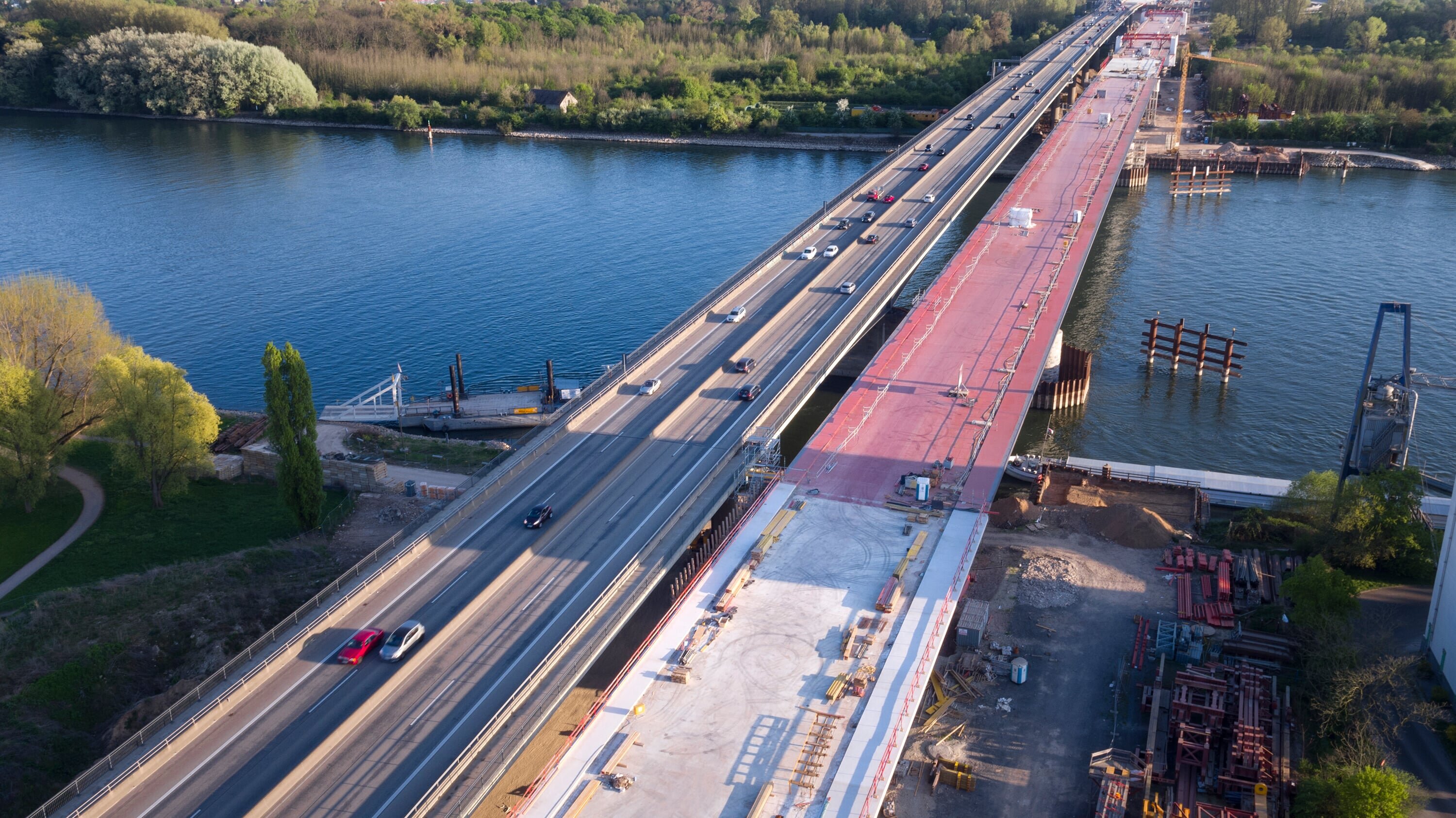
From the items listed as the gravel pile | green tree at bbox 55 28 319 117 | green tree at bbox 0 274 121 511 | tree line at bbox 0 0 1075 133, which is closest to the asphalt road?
the gravel pile

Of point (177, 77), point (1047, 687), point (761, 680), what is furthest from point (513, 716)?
point (177, 77)

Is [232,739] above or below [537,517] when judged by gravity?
below

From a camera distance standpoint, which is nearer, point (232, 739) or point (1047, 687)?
point (232, 739)

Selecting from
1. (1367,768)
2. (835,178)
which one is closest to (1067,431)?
(1367,768)

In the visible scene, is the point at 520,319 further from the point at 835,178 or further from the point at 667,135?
the point at 667,135

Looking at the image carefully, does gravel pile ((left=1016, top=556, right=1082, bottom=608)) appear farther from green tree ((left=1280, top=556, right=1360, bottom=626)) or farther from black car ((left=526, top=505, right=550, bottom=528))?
black car ((left=526, top=505, right=550, bottom=528))

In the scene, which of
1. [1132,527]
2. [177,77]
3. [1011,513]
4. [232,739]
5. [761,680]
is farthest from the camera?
[177,77]

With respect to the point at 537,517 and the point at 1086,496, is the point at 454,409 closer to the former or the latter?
the point at 537,517

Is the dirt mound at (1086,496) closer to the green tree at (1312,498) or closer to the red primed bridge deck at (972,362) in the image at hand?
the red primed bridge deck at (972,362)
